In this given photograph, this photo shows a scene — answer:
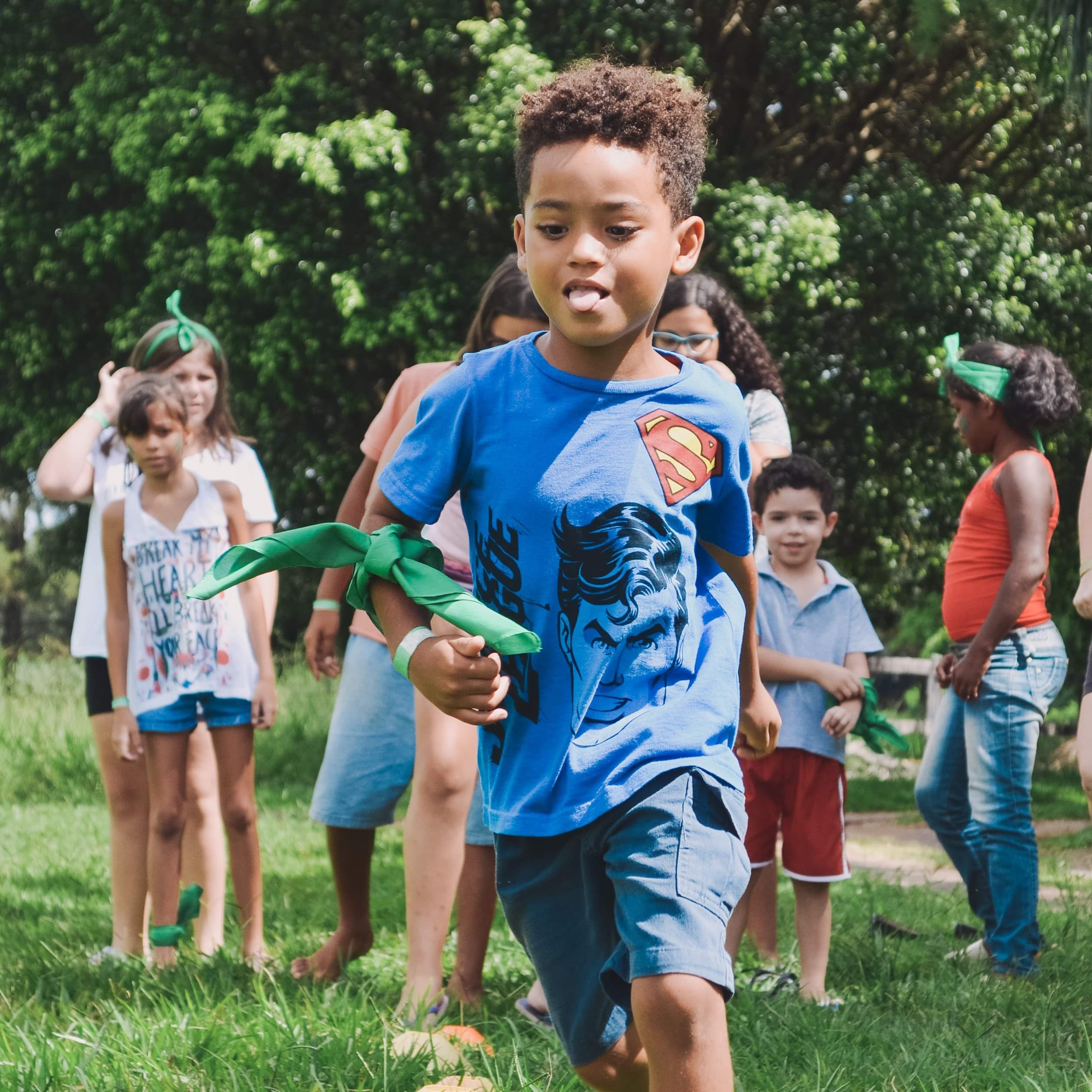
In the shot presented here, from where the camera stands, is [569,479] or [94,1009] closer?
[569,479]

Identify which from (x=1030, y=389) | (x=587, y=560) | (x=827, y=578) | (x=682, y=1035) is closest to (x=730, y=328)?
(x=827, y=578)

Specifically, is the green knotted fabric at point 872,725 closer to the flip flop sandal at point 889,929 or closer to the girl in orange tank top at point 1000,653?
the girl in orange tank top at point 1000,653

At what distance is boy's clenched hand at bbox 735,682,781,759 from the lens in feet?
8.57

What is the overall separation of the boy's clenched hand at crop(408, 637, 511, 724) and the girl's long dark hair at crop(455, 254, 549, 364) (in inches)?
69.0

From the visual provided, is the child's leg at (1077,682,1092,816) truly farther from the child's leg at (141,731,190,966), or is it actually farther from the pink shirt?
the child's leg at (141,731,190,966)

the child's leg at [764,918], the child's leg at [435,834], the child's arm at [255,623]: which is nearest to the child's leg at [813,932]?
the child's leg at [764,918]

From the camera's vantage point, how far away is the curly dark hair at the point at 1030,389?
4637mm

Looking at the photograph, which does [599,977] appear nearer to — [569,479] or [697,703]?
[697,703]

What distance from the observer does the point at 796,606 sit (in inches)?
171

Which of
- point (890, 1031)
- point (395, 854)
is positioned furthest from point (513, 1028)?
point (395, 854)

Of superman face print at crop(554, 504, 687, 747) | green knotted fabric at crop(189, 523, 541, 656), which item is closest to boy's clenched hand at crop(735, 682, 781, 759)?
superman face print at crop(554, 504, 687, 747)

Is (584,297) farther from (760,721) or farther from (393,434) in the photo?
(393,434)

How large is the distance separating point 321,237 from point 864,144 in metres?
5.50

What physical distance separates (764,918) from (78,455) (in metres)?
2.70
